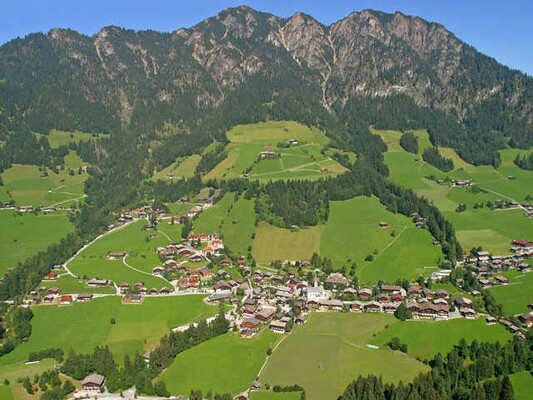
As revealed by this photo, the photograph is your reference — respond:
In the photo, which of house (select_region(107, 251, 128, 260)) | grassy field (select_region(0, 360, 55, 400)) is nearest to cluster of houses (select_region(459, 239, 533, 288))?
house (select_region(107, 251, 128, 260))

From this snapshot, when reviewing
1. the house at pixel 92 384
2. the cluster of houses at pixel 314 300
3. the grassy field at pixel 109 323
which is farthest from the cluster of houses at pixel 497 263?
the house at pixel 92 384

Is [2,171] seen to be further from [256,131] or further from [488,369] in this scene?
[488,369]

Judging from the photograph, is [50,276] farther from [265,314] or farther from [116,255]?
[265,314]

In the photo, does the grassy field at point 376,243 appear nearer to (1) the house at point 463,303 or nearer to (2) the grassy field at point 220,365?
(1) the house at point 463,303

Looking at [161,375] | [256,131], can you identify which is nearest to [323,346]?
[161,375]

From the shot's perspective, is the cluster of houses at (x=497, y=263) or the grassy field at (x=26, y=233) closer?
the cluster of houses at (x=497, y=263)

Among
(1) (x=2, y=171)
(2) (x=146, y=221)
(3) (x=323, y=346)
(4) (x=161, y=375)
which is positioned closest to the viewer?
(4) (x=161, y=375)
